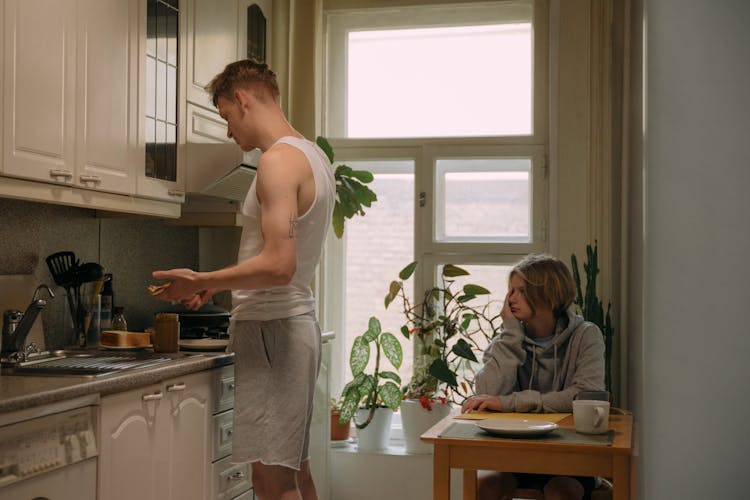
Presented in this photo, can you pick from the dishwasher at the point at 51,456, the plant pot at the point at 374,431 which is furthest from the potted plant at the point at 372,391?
the dishwasher at the point at 51,456

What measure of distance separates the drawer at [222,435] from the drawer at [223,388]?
0.09ft

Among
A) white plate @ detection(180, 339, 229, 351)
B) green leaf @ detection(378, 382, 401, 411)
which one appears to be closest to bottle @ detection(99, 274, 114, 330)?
white plate @ detection(180, 339, 229, 351)

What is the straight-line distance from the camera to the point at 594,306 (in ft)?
12.4

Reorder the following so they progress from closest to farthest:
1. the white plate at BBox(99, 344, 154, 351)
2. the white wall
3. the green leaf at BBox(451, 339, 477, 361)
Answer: the white wall
the white plate at BBox(99, 344, 154, 351)
the green leaf at BBox(451, 339, 477, 361)

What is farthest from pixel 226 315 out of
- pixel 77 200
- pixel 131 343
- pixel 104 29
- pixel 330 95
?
pixel 330 95

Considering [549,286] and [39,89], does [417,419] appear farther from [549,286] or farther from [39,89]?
[39,89]

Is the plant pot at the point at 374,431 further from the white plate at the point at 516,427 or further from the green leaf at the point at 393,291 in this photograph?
the white plate at the point at 516,427

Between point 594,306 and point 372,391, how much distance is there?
3.70 feet

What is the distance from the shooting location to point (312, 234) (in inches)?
98.3

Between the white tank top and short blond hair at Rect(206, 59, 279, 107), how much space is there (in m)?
0.27

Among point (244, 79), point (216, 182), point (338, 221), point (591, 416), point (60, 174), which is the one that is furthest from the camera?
point (338, 221)

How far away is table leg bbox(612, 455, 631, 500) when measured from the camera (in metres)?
2.02

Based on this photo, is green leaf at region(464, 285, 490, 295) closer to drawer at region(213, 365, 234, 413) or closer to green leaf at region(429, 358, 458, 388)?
green leaf at region(429, 358, 458, 388)

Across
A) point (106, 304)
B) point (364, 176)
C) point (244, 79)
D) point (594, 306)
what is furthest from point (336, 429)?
point (244, 79)
